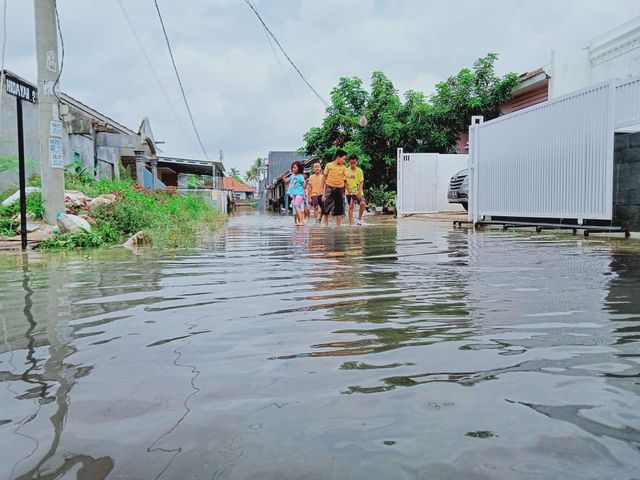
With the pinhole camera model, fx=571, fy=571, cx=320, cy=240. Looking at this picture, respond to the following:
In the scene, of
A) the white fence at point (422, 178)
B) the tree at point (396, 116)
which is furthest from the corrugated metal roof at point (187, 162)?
the white fence at point (422, 178)

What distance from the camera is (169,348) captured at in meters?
2.36

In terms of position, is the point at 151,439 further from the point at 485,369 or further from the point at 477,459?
the point at 485,369

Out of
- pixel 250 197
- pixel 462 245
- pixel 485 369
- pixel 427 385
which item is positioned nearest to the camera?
pixel 427 385

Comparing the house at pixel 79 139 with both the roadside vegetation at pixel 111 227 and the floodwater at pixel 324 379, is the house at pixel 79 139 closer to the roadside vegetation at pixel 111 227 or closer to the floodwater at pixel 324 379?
the roadside vegetation at pixel 111 227

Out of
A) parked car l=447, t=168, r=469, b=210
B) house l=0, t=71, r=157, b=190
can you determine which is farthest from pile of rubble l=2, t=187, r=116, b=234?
parked car l=447, t=168, r=469, b=210

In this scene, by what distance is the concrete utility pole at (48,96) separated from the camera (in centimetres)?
822

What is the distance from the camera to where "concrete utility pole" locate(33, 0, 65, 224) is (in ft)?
27.0

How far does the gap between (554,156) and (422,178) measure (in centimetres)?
823

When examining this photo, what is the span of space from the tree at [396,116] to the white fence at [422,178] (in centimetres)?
222

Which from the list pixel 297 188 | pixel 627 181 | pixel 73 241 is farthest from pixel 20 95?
pixel 297 188

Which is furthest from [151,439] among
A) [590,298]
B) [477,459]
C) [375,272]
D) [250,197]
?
[250,197]

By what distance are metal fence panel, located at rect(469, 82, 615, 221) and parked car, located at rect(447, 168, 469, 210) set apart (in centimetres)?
207

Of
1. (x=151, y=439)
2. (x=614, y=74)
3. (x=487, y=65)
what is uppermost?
(x=487, y=65)

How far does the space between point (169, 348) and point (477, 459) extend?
4.68 ft
